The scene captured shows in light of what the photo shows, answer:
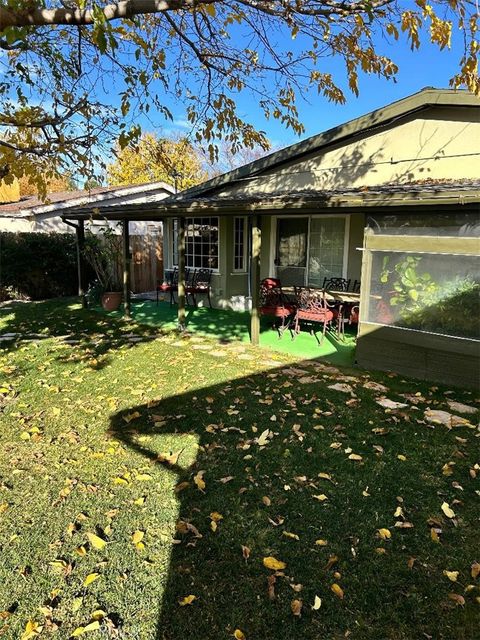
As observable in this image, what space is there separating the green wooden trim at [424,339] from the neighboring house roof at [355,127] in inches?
190

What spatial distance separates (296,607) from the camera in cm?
225

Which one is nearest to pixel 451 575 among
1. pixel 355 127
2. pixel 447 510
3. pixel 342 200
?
pixel 447 510

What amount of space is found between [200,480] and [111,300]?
30.2ft

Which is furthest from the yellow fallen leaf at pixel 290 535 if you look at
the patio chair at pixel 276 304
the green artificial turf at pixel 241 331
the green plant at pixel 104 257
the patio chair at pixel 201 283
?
the green plant at pixel 104 257

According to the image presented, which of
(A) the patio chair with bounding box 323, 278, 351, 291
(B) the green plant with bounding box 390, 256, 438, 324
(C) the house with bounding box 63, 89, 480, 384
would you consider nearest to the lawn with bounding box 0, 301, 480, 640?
(C) the house with bounding box 63, 89, 480, 384

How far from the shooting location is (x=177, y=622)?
2156 millimetres

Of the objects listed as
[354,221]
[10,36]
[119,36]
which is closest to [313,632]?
[10,36]

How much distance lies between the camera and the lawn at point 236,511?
2217 millimetres

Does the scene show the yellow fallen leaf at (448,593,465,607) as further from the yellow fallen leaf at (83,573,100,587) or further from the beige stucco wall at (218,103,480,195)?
the beige stucco wall at (218,103,480,195)

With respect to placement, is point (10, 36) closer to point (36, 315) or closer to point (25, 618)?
point (25, 618)

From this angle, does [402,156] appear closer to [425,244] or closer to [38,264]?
[425,244]

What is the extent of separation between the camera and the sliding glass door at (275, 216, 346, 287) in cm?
1034

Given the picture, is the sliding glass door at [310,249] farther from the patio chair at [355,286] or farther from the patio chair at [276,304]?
the patio chair at [276,304]

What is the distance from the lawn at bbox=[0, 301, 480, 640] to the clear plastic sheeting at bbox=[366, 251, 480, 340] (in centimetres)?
99
